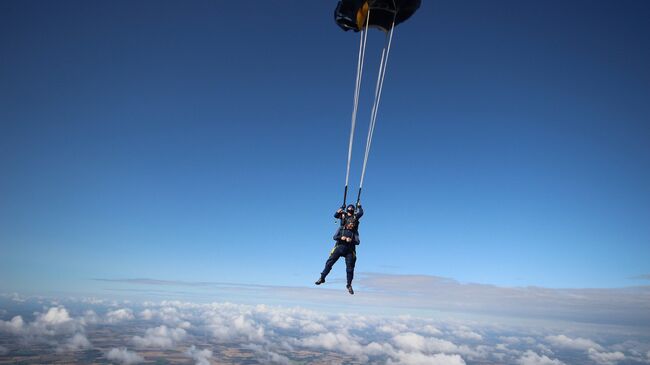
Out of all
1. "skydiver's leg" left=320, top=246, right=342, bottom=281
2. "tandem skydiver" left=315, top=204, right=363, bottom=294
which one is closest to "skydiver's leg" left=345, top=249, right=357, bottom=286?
"tandem skydiver" left=315, top=204, right=363, bottom=294

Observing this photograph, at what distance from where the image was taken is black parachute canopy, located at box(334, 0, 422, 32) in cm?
1031

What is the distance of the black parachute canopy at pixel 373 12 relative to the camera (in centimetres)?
1031

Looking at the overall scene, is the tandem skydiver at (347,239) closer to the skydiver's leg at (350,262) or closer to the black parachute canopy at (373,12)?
the skydiver's leg at (350,262)

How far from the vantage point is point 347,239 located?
1177cm

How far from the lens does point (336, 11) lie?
11.0 metres

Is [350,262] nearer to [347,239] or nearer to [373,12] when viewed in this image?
[347,239]

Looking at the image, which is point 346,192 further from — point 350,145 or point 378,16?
point 378,16

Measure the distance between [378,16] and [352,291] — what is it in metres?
9.35

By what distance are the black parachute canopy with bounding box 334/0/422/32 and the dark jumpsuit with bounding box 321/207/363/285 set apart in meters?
6.41

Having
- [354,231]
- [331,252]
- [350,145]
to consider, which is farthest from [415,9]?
[331,252]

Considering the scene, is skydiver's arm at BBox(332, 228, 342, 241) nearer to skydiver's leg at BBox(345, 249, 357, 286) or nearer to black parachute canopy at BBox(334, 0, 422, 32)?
skydiver's leg at BBox(345, 249, 357, 286)

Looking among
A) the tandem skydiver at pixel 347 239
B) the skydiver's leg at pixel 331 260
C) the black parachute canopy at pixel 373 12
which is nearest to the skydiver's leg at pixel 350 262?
the tandem skydiver at pixel 347 239

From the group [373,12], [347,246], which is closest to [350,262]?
[347,246]

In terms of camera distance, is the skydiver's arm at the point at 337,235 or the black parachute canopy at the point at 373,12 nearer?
the black parachute canopy at the point at 373,12
